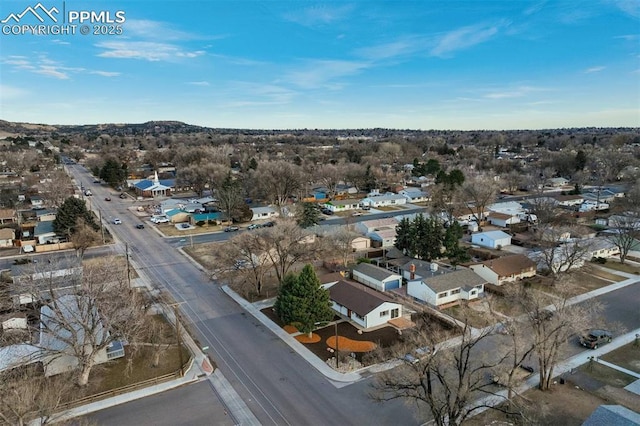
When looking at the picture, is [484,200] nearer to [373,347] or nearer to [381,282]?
[381,282]

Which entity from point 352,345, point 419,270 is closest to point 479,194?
point 419,270

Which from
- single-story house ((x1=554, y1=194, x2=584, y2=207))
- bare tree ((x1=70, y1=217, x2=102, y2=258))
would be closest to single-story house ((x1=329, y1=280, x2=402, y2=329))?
bare tree ((x1=70, y1=217, x2=102, y2=258))

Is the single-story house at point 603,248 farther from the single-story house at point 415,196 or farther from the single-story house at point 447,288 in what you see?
the single-story house at point 415,196

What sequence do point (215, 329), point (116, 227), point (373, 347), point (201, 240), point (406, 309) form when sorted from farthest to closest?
point (116, 227) < point (201, 240) < point (406, 309) < point (215, 329) < point (373, 347)

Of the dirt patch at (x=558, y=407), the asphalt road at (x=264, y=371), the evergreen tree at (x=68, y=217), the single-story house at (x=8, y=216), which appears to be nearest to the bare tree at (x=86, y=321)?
the asphalt road at (x=264, y=371)

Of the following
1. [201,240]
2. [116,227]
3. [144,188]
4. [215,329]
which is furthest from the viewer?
[144,188]

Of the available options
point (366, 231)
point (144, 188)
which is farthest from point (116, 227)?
point (366, 231)

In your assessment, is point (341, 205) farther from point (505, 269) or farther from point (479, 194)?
point (505, 269)
